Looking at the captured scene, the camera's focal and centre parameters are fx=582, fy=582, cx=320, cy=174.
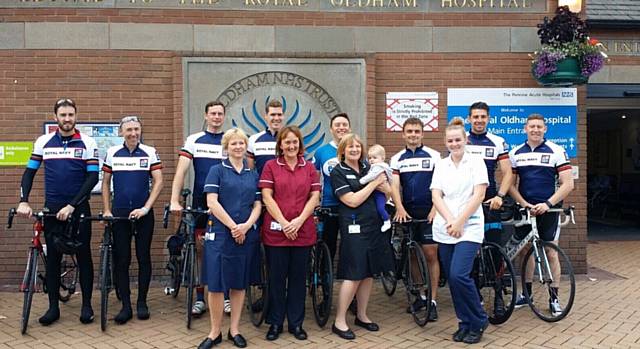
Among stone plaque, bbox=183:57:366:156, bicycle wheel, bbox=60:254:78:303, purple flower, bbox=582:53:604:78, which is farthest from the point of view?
stone plaque, bbox=183:57:366:156

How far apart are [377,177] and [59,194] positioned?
3018 millimetres

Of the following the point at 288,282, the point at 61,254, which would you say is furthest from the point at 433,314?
the point at 61,254

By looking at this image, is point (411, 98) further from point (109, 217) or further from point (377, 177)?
point (109, 217)

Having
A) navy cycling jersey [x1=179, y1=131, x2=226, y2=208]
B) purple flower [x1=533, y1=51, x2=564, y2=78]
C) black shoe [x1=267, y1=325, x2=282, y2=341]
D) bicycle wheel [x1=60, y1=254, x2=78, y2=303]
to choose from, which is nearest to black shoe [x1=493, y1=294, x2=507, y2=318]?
black shoe [x1=267, y1=325, x2=282, y2=341]

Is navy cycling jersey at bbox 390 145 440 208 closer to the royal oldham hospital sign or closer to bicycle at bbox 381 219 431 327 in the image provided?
bicycle at bbox 381 219 431 327

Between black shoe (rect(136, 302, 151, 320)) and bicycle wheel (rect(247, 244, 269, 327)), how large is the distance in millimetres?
1025

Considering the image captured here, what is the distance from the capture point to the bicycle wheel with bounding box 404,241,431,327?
18.2 feet

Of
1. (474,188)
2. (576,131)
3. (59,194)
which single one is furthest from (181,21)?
(576,131)

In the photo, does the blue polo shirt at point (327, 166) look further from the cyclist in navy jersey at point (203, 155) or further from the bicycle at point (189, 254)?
the bicycle at point (189, 254)

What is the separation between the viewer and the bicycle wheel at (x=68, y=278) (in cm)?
632

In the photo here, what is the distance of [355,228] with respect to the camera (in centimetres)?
513

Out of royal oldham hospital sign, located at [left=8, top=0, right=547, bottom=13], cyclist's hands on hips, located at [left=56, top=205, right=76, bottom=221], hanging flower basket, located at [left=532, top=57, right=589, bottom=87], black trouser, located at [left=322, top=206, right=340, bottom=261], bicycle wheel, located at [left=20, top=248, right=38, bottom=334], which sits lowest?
bicycle wheel, located at [left=20, top=248, right=38, bottom=334]

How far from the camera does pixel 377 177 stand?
516 centimetres

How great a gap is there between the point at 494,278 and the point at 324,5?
399 centimetres
